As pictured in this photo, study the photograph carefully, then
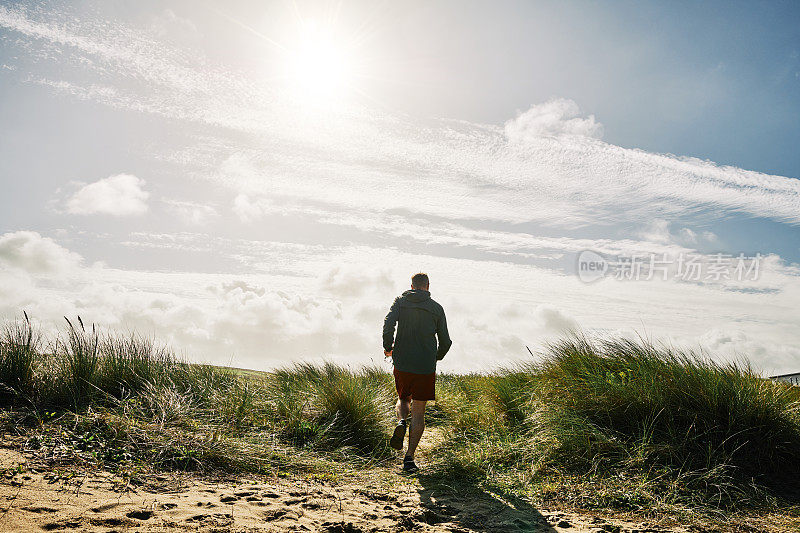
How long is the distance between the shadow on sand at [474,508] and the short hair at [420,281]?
239 cm

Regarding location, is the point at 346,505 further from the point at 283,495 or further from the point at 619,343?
the point at 619,343

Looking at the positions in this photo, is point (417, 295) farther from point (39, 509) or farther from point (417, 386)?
point (39, 509)

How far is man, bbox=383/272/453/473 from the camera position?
6.32 metres

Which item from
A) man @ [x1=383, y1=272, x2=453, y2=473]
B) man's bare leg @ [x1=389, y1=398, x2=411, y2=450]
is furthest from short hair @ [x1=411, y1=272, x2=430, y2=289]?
man's bare leg @ [x1=389, y1=398, x2=411, y2=450]

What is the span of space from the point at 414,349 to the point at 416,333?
0.21 metres

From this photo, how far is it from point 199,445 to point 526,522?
11.8ft

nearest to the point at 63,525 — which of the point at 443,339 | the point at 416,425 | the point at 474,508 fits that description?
the point at 474,508

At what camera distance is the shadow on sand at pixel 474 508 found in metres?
4.53

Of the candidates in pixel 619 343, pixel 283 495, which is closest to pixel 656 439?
pixel 619 343

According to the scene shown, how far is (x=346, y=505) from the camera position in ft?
15.4

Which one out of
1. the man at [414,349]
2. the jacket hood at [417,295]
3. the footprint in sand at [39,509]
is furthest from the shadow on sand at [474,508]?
the footprint in sand at [39,509]

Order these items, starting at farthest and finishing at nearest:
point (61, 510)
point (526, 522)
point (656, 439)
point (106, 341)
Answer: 1. point (106, 341)
2. point (656, 439)
3. point (526, 522)
4. point (61, 510)

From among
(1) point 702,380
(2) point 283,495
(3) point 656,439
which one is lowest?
(2) point 283,495

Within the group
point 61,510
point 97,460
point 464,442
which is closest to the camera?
point 61,510
